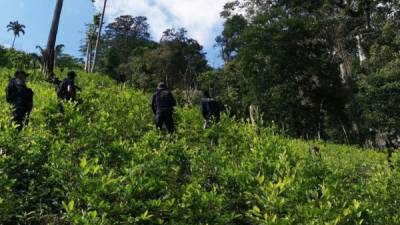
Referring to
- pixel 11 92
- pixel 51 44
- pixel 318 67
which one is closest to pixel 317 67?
pixel 318 67

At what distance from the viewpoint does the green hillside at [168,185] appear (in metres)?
5.11

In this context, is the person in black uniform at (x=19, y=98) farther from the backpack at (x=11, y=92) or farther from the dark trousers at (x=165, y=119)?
the dark trousers at (x=165, y=119)

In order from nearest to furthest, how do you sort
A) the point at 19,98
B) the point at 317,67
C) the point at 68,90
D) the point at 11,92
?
the point at 19,98
the point at 11,92
the point at 68,90
the point at 317,67

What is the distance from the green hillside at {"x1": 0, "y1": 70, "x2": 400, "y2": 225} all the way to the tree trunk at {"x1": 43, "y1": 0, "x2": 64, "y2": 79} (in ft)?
55.3

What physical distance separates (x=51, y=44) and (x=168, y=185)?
2156 cm

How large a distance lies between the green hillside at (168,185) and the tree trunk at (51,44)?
1685 centimetres

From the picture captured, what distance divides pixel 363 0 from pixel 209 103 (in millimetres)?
17479

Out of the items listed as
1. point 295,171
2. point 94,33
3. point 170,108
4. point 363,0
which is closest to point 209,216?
point 295,171

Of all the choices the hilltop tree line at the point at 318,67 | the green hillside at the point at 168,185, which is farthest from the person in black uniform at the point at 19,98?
the hilltop tree line at the point at 318,67

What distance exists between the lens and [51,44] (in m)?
26.1

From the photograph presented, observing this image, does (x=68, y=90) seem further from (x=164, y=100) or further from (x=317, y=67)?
(x=317, y=67)

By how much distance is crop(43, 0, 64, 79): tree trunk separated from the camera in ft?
82.4

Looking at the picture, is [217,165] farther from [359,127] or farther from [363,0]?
[359,127]

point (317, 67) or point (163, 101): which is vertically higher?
point (317, 67)
